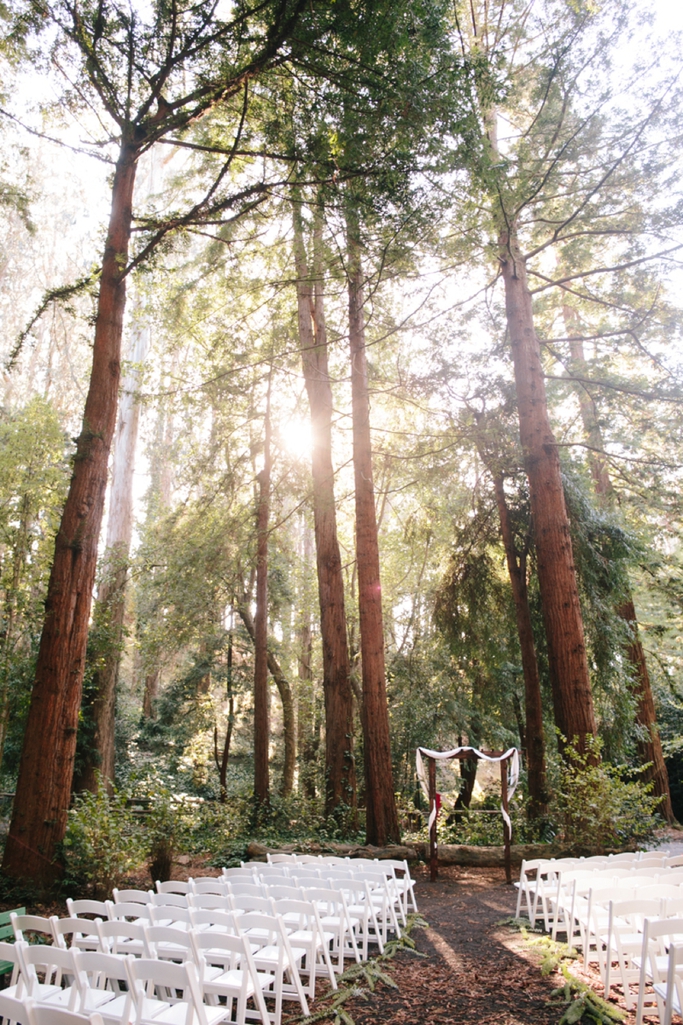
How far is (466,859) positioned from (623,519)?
259 inches

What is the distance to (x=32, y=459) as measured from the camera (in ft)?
34.1

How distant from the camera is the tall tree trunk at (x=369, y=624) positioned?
382 inches

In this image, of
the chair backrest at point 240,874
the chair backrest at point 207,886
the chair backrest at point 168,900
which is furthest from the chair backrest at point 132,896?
the chair backrest at point 240,874

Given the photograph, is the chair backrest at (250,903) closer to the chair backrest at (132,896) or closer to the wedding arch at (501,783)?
the chair backrest at (132,896)

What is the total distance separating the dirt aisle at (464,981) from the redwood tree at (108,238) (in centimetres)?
431

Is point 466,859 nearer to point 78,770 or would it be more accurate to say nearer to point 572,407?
point 78,770

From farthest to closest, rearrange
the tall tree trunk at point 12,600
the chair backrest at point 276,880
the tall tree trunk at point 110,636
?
the tall tree trunk at point 110,636 → the tall tree trunk at point 12,600 → the chair backrest at point 276,880

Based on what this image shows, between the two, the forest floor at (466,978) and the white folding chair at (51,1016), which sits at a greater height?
the white folding chair at (51,1016)

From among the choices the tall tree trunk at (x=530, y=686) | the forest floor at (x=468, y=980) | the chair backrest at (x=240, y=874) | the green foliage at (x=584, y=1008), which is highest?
the tall tree trunk at (x=530, y=686)

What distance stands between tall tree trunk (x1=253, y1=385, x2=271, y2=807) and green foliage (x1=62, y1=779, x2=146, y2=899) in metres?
6.03

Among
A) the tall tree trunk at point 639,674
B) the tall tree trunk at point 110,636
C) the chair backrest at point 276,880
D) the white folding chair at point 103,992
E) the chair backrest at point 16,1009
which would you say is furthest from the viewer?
the tall tree trunk at point 639,674

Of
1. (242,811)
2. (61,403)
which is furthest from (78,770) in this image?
(61,403)

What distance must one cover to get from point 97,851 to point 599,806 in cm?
613

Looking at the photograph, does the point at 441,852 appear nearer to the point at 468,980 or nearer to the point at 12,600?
the point at 468,980
